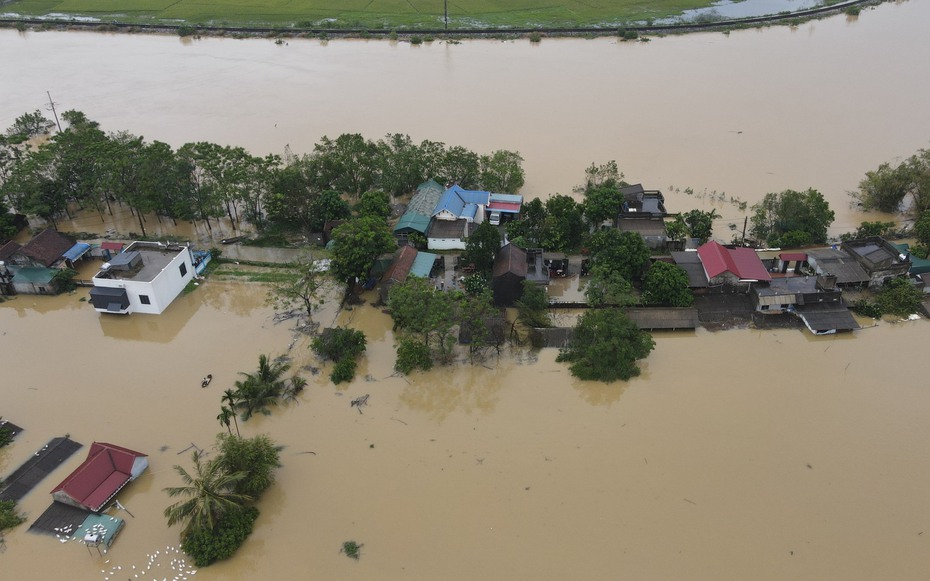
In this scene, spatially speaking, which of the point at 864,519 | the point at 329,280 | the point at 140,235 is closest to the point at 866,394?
the point at 864,519

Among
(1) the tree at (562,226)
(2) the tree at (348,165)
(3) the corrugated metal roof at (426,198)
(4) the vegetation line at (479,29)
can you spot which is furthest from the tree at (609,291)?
(4) the vegetation line at (479,29)

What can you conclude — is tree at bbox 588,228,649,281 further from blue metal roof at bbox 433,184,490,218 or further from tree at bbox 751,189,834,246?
tree at bbox 751,189,834,246

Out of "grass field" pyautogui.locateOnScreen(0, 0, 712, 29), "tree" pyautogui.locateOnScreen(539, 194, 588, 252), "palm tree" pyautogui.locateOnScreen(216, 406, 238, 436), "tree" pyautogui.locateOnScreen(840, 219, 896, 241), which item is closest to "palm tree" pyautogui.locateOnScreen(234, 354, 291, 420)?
"palm tree" pyautogui.locateOnScreen(216, 406, 238, 436)

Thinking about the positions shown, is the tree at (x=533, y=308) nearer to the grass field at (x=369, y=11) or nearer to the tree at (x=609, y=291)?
the tree at (x=609, y=291)

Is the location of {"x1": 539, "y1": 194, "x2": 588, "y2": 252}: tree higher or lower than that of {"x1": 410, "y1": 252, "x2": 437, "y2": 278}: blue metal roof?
higher

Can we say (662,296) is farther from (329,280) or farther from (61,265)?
(61,265)

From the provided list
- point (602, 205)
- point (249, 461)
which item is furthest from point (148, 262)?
point (602, 205)
